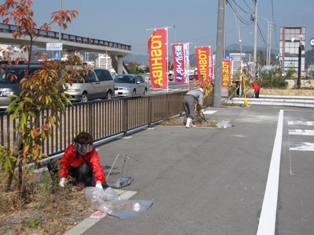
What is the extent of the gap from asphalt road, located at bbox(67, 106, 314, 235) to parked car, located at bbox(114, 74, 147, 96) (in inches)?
538

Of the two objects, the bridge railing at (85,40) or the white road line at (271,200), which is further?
the bridge railing at (85,40)

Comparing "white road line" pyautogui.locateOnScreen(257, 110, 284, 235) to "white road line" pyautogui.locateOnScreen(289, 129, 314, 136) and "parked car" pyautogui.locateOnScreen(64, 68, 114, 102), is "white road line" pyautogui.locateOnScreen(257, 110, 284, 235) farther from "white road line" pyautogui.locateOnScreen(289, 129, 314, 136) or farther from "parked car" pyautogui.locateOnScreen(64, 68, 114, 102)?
"parked car" pyautogui.locateOnScreen(64, 68, 114, 102)

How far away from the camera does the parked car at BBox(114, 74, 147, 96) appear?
87.0ft

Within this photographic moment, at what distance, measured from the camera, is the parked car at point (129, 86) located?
87.0 feet

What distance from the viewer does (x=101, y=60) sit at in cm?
6662

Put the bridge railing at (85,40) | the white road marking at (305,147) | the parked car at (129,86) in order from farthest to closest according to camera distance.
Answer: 1. the bridge railing at (85,40)
2. the parked car at (129,86)
3. the white road marking at (305,147)

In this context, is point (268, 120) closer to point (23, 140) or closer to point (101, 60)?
point (23, 140)

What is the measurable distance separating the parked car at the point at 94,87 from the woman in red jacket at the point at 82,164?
13.3 metres

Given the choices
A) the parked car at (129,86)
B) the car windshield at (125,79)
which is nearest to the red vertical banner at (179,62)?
the parked car at (129,86)

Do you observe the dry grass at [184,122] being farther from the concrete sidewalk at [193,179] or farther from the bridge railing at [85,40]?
the bridge railing at [85,40]

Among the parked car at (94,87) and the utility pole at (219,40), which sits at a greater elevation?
the utility pole at (219,40)

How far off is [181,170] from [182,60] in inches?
586

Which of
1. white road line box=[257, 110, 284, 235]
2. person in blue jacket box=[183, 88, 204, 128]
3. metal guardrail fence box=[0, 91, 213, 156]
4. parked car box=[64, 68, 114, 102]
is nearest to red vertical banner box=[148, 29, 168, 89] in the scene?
metal guardrail fence box=[0, 91, 213, 156]

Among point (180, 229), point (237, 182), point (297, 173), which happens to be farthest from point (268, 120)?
point (180, 229)
